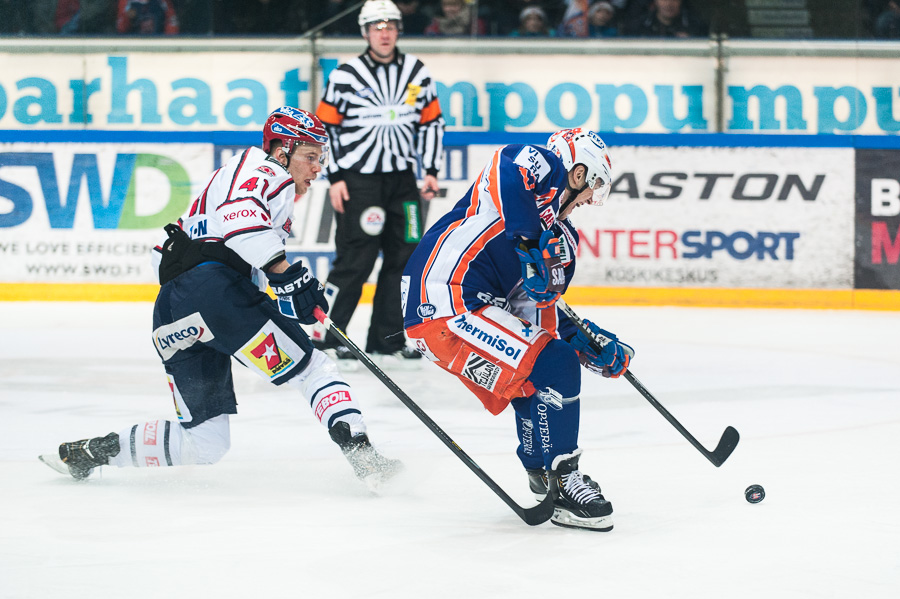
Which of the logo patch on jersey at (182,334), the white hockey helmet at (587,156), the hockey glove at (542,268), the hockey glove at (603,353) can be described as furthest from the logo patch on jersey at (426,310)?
the logo patch on jersey at (182,334)

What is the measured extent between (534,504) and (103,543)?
3.43ft

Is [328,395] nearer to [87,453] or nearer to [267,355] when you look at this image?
[267,355]

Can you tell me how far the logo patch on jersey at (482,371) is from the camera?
2.89 metres

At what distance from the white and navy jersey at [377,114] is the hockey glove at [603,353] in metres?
2.77

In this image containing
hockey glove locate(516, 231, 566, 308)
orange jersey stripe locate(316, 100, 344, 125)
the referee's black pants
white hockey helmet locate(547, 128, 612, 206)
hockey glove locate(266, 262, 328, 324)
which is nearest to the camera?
hockey glove locate(516, 231, 566, 308)

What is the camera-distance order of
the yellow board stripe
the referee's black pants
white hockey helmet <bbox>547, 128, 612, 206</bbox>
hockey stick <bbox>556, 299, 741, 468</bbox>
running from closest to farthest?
white hockey helmet <bbox>547, 128, 612, 206</bbox> < hockey stick <bbox>556, 299, 741, 468</bbox> < the referee's black pants < the yellow board stripe

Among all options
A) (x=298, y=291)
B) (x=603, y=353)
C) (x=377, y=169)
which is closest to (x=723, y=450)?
(x=603, y=353)

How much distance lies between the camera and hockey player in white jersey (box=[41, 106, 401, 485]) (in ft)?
10.4

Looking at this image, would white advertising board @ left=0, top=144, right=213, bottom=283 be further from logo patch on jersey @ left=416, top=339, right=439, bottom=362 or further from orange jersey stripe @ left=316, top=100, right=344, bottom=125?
logo patch on jersey @ left=416, top=339, right=439, bottom=362

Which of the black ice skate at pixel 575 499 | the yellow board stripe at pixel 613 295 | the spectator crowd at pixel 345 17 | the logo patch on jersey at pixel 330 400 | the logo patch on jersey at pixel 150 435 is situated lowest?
the yellow board stripe at pixel 613 295

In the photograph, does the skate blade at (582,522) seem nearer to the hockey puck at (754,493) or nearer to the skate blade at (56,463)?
the hockey puck at (754,493)

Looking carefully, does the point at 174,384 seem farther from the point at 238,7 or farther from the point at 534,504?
the point at 238,7

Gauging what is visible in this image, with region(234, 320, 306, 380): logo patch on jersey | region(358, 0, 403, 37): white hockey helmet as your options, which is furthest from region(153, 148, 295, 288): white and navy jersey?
region(358, 0, 403, 37): white hockey helmet

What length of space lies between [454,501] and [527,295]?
56 cm
